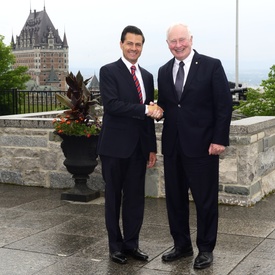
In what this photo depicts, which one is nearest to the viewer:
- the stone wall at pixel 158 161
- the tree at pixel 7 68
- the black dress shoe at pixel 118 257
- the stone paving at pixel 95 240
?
the stone paving at pixel 95 240

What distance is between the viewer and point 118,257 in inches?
200

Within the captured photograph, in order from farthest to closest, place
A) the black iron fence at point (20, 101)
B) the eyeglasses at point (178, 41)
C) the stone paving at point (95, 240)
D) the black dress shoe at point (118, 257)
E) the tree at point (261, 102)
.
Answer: the black iron fence at point (20, 101) → the tree at point (261, 102) → the black dress shoe at point (118, 257) → the stone paving at point (95, 240) → the eyeglasses at point (178, 41)

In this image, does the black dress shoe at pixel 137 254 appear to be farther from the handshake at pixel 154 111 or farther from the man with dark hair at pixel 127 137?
the handshake at pixel 154 111

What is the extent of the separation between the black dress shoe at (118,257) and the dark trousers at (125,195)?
5cm

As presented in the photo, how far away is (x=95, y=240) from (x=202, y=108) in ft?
6.34

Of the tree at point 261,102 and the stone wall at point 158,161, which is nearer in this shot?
the stone wall at point 158,161

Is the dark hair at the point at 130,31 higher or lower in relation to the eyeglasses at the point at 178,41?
higher

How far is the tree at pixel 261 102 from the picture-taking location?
1192cm

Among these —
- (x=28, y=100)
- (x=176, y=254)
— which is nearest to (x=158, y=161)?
(x=176, y=254)

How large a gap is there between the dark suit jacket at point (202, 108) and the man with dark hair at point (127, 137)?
0.24 m

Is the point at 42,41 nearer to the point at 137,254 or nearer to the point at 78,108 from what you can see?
the point at 78,108

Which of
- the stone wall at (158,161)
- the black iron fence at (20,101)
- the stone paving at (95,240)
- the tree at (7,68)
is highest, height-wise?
the tree at (7,68)

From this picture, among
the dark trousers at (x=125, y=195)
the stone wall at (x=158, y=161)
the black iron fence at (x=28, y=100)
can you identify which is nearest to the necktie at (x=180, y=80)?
the dark trousers at (x=125, y=195)

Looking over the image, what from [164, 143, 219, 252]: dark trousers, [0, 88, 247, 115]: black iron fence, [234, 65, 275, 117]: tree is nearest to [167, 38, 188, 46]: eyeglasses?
[164, 143, 219, 252]: dark trousers
